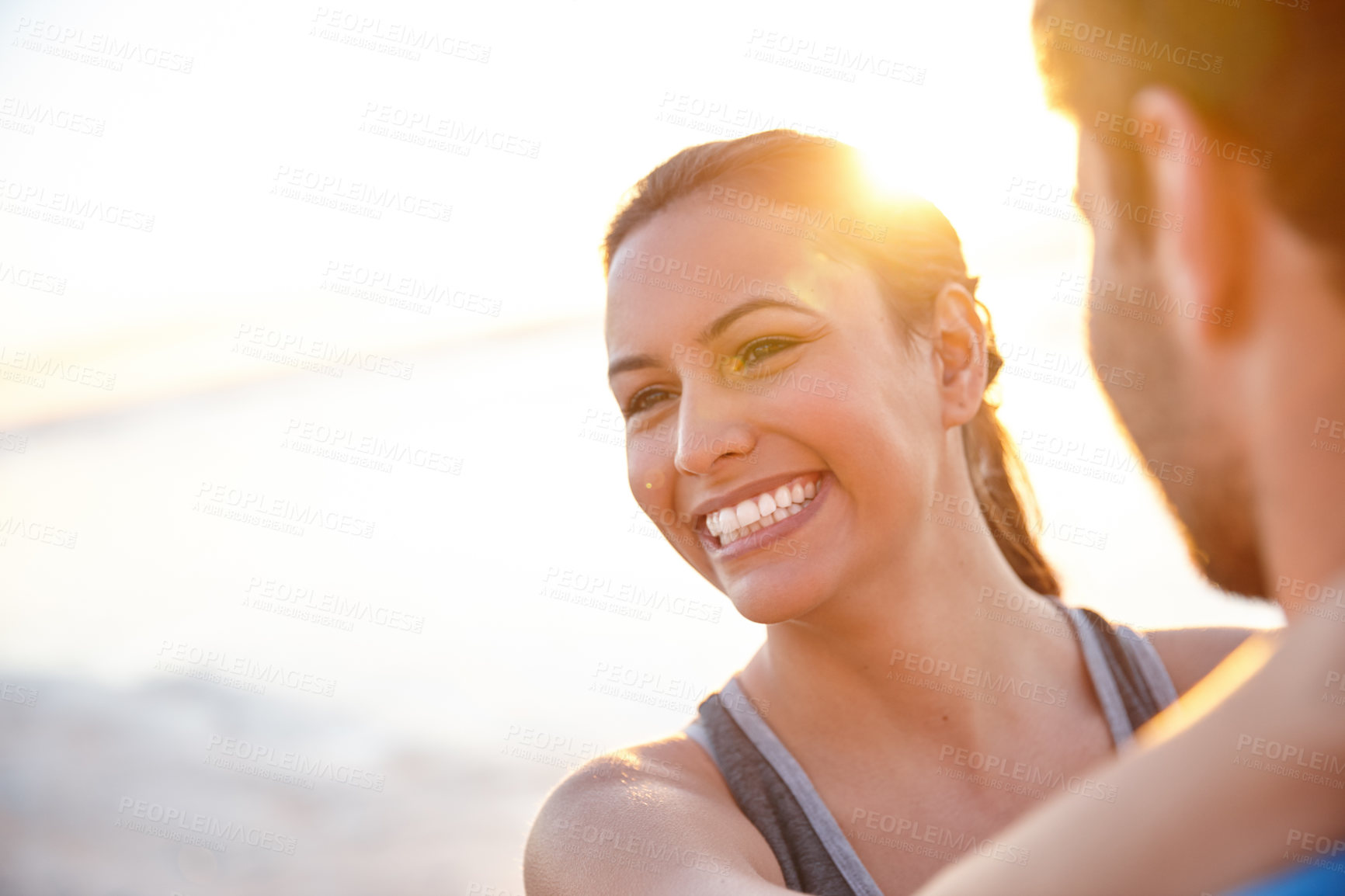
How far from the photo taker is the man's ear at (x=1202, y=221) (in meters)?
0.80

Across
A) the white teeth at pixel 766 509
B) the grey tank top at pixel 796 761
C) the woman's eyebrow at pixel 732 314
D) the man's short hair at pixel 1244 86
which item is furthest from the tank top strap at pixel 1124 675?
the man's short hair at pixel 1244 86

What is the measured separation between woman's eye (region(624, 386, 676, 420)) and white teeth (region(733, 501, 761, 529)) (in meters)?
0.32

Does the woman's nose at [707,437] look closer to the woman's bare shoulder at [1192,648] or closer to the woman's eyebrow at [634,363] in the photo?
the woman's eyebrow at [634,363]

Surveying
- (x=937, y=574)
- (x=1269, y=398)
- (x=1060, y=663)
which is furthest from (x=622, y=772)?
(x=1269, y=398)

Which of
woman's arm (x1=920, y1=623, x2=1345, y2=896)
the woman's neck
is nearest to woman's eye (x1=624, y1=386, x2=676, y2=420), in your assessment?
the woman's neck

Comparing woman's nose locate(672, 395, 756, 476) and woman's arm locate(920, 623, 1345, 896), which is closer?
woman's arm locate(920, 623, 1345, 896)

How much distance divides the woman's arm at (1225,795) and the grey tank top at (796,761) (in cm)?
143

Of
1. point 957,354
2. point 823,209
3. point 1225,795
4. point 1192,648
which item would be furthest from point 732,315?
point 1225,795

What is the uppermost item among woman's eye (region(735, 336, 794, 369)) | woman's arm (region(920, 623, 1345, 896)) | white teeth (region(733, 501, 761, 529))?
woman's eye (region(735, 336, 794, 369))

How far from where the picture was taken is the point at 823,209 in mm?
2322

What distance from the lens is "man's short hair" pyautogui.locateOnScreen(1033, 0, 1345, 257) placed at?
783 mm

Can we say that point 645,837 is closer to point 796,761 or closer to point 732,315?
point 796,761

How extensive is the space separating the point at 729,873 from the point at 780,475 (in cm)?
88

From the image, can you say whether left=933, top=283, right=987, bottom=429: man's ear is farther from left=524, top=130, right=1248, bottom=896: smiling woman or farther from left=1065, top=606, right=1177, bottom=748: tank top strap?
left=1065, top=606, right=1177, bottom=748: tank top strap
